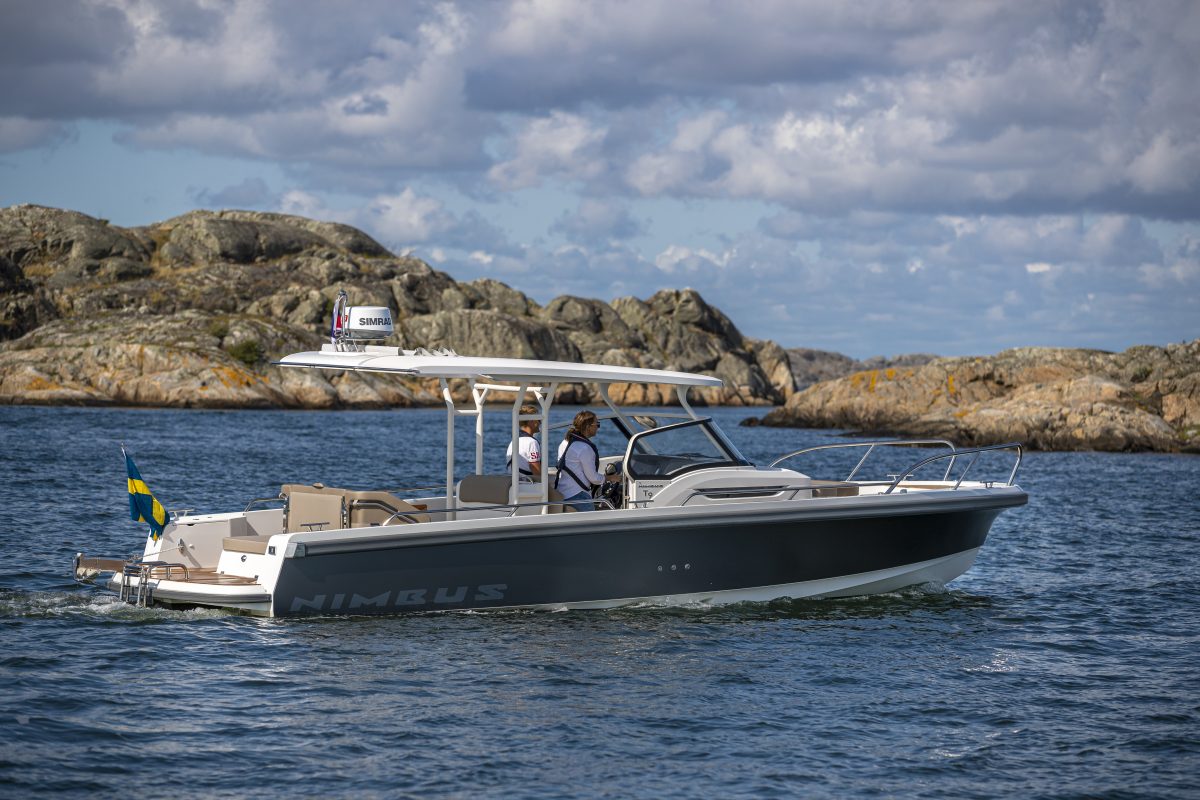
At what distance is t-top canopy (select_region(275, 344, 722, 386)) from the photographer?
11008 mm

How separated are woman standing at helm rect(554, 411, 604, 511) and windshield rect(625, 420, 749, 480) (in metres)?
0.37

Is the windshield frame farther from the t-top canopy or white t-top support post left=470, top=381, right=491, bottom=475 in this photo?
white t-top support post left=470, top=381, right=491, bottom=475

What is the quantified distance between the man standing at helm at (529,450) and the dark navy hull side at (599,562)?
1.28 m

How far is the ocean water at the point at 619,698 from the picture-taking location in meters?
7.46

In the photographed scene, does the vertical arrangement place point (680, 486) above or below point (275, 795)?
above

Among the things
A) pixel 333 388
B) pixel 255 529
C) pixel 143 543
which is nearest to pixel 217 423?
pixel 333 388

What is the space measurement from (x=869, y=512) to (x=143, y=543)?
10.0m

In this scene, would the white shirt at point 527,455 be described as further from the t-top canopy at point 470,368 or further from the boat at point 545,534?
the t-top canopy at point 470,368

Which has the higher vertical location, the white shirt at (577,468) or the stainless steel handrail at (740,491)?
the white shirt at (577,468)

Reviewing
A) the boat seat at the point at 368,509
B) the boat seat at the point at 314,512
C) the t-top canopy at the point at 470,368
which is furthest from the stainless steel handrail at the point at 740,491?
the boat seat at the point at 314,512

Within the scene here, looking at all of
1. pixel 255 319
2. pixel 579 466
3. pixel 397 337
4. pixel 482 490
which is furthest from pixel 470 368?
pixel 397 337

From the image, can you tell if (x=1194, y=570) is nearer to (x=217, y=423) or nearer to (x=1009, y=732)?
(x=1009, y=732)

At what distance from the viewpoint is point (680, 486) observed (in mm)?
11586

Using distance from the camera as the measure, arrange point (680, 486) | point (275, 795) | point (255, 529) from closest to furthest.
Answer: point (275, 795) < point (680, 486) < point (255, 529)
